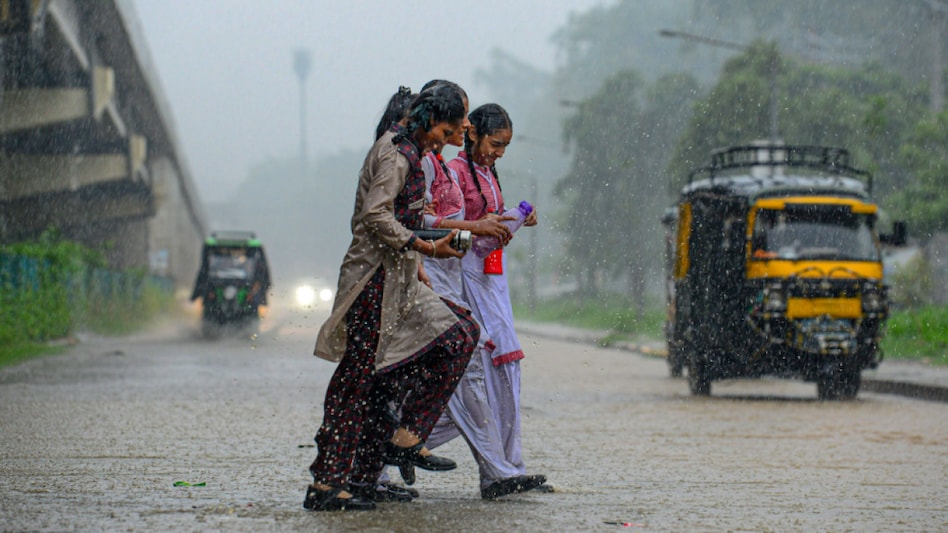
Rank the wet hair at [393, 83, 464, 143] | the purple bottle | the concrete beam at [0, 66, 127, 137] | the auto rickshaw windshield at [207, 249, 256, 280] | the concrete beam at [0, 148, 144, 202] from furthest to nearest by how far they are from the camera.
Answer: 1. the auto rickshaw windshield at [207, 249, 256, 280]
2. the concrete beam at [0, 148, 144, 202]
3. the concrete beam at [0, 66, 127, 137]
4. the purple bottle
5. the wet hair at [393, 83, 464, 143]

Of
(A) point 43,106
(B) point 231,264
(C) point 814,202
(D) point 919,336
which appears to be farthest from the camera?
(B) point 231,264

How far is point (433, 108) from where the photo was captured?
6.08 metres

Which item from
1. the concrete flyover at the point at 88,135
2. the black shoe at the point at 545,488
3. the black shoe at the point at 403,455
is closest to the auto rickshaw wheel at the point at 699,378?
the black shoe at the point at 545,488

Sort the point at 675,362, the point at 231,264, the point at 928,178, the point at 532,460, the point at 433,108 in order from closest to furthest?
the point at 433,108 < the point at 532,460 < the point at 675,362 < the point at 928,178 < the point at 231,264

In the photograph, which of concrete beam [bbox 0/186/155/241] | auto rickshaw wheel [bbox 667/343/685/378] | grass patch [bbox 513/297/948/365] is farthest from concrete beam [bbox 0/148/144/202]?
auto rickshaw wheel [bbox 667/343/685/378]

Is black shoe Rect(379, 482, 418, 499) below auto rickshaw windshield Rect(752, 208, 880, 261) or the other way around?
below

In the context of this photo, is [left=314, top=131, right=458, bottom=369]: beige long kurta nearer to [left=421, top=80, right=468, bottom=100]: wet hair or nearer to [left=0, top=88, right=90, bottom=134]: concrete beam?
[left=421, top=80, right=468, bottom=100]: wet hair

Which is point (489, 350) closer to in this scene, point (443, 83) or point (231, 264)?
point (443, 83)

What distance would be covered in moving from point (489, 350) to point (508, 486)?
0.62 meters

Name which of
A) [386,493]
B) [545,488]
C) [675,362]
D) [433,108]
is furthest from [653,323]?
[433,108]

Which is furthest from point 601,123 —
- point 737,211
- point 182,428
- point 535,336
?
point 182,428

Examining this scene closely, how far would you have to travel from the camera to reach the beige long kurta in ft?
19.3

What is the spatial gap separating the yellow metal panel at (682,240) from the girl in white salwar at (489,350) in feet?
31.9

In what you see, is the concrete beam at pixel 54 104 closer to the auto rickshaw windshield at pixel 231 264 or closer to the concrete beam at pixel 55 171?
the concrete beam at pixel 55 171
